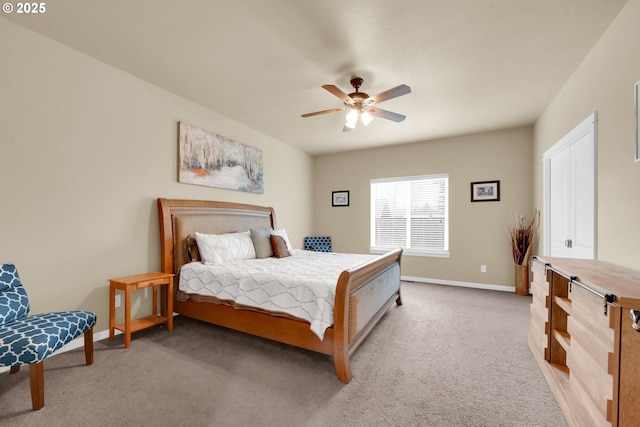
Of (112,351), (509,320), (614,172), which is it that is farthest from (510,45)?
(112,351)

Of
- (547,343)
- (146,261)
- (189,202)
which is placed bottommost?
(547,343)

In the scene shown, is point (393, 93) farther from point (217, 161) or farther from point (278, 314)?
point (217, 161)

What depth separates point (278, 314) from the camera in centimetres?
237

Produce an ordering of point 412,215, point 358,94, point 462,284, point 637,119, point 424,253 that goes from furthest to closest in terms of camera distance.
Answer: point 412,215, point 424,253, point 462,284, point 358,94, point 637,119

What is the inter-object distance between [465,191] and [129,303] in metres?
5.19

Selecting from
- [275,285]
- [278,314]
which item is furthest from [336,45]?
[278,314]

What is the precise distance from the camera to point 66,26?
7.29 ft

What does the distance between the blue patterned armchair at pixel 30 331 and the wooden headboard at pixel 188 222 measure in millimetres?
1110

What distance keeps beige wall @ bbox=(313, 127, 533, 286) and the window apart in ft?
0.44

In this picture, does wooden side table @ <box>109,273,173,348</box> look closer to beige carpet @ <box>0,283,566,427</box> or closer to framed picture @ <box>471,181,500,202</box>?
beige carpet @ <box>0,283,566,427</box>

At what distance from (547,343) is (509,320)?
4.47 feet

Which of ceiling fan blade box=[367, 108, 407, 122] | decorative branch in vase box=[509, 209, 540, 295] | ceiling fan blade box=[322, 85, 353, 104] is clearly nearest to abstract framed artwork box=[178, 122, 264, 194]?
ceiling fan blade box=[322, 85, 353, 104]

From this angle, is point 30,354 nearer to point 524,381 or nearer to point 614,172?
point 524,381

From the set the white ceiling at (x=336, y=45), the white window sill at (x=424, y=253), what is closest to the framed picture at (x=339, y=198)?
the white window sill at (x=424, y=253)
